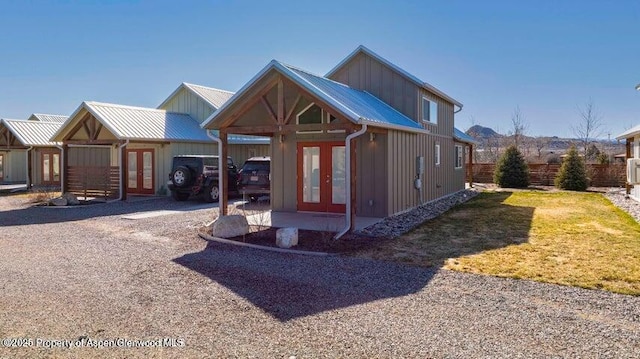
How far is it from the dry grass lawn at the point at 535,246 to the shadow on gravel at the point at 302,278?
0.85 m

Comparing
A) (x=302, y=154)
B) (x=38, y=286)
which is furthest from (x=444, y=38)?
(x=38, y=286)

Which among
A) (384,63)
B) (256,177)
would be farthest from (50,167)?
(384,63)

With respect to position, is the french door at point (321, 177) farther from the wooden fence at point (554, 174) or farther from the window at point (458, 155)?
the wooden fence at point (554, 174)

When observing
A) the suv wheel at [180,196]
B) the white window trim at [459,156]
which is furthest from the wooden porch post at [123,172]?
the white window trim at [459,156]

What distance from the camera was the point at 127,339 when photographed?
4.41 metres

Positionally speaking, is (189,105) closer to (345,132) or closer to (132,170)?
(132,170)

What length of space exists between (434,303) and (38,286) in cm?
532

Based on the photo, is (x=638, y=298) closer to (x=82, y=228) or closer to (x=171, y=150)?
(x=82, y=228)

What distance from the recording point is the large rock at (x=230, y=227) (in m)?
9.79

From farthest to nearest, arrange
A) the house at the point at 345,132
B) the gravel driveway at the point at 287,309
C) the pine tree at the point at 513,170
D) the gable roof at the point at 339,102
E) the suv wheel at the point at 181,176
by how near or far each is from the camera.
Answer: the pine tree at the point at 513,170
the suv wheel at the point at 181,176
the house at the point at 345,132
the gable roof at the point at 339,102
the gravel driveway at the point at 287,309

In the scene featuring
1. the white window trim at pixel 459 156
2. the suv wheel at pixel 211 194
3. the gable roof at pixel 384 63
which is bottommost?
the suv wheel at pixel 211 194

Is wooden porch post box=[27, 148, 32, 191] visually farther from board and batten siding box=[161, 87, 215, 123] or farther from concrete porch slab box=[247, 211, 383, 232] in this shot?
concrete porch slab box=[247, 211, 383, 232]

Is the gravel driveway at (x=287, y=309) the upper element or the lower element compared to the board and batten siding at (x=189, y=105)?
lower

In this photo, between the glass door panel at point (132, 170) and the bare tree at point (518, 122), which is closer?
the glass door panel at point (132, 170)
